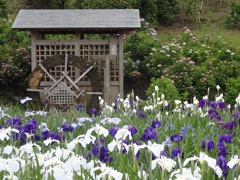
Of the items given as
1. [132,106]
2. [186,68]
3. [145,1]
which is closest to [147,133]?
[132,106]

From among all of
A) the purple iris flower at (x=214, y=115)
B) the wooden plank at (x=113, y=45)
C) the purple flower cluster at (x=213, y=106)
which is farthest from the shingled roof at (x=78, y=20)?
the purple iris flower at (x=214, y=115)

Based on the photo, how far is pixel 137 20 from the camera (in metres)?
10.4

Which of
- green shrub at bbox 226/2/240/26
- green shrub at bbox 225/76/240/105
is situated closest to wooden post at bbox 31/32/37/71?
green shrub at bbox 225/76/240/105

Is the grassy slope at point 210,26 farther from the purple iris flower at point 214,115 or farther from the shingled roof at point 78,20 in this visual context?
the purple iris flower at point 214,115

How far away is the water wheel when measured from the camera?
10195mm

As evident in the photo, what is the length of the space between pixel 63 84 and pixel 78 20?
1.44 m

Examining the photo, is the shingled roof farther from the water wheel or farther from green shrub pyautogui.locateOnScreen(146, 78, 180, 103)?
green shrub pyautogui.locateOnScreen(146, 78, 180, 103)

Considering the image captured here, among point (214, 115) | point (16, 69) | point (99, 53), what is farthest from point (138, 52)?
point (214, 115)

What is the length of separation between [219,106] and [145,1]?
44.7ft

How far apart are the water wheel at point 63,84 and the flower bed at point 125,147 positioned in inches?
153

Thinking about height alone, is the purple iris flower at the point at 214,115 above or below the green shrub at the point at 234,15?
above

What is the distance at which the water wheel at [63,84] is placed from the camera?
1020cm

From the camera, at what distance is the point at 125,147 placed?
9.45ft

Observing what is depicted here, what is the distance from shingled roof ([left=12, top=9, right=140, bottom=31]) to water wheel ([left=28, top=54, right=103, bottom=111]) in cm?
65
